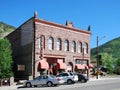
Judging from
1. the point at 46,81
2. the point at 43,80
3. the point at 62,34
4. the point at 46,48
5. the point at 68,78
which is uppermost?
the point at 62,34

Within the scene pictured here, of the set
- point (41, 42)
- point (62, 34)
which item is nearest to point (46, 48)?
point (41, 42)

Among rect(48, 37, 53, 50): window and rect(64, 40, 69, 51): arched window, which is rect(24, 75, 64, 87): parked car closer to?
rect(48, 37, 53, 50): window

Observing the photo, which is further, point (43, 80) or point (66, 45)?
point (66, 45)

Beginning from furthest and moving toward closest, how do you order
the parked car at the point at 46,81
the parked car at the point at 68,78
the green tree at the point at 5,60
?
the green tree at the point at 5,60
the parked car at the point at 68,78
the parked car at the point at 46,81

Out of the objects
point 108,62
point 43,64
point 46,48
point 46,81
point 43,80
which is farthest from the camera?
point 108,62

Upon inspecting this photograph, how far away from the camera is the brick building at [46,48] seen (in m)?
51.7

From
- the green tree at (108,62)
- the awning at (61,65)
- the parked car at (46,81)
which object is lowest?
the parked car at (46,81)

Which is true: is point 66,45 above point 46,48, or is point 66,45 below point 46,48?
above

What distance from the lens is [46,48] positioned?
5347 centimetres

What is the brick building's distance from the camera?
51656mm

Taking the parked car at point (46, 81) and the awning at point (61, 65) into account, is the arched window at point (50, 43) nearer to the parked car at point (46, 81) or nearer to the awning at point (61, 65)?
the awning at point (61, 65)

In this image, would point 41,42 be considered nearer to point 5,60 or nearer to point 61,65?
point 61,65

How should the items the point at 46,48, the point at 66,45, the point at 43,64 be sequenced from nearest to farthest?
the point at 43,64 < the point at 46,48 < the point at 66,45

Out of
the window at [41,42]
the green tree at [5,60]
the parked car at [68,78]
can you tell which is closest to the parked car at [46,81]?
the parked car at [68,78]
